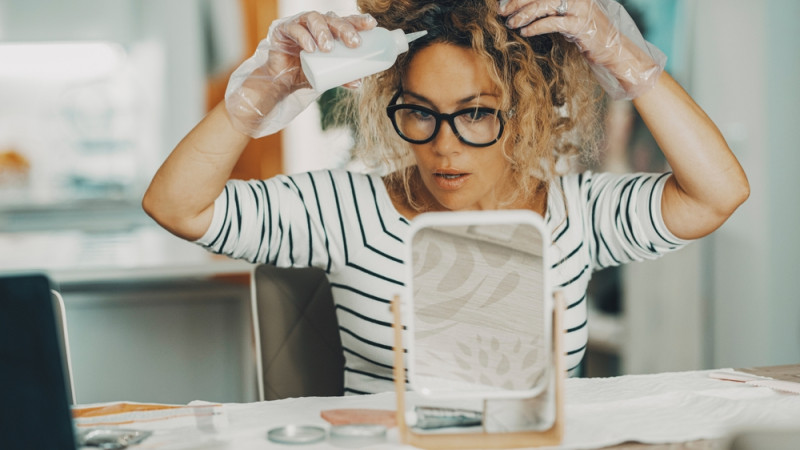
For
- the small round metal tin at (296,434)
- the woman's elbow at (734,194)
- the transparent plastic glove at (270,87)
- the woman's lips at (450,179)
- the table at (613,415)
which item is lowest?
the table at (613,415)

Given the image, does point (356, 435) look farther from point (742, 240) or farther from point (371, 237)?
point (742, 240)

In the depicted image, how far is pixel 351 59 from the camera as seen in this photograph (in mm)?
972

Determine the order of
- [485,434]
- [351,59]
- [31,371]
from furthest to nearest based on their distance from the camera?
[351,59], [485,434], [31,371]

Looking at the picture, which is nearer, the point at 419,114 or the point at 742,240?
the point at 419,114

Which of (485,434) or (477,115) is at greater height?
(477,115)

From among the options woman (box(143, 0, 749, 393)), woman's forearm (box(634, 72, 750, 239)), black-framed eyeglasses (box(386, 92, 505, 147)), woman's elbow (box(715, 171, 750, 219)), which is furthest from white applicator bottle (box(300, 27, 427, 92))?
woman's elbow (box(715, 171, 750, 219))

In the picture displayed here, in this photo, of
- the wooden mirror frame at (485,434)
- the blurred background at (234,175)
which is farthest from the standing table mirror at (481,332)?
the blurred background at (234,175)

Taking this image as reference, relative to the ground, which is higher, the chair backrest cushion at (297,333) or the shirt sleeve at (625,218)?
the shirt sleeve at (625,218)

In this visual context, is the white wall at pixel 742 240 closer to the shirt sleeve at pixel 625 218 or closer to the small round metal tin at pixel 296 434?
the shirt sleeve at pixel 625 218

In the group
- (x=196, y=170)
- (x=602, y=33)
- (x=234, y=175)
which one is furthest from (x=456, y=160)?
(x=234, y=175)

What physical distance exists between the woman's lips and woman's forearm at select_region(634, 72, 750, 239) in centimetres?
28

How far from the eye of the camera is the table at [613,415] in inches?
31.7

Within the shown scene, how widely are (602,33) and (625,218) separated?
311 millimetres

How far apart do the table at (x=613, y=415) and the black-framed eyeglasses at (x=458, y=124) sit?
1.20 feet
